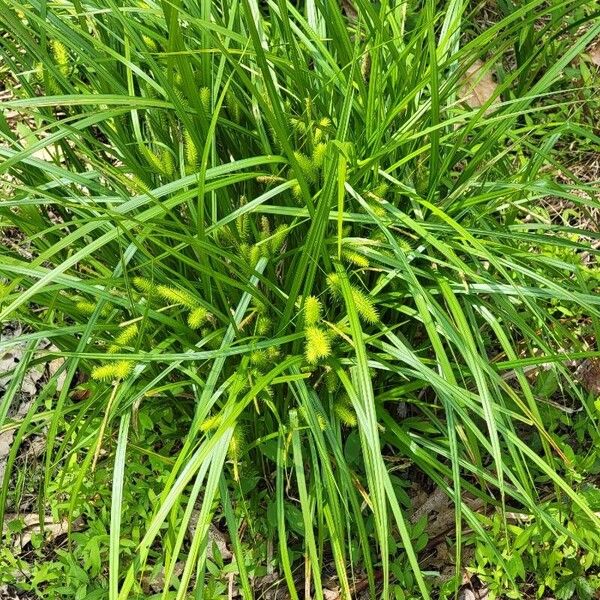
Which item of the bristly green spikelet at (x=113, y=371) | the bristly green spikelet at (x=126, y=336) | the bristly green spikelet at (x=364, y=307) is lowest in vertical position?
the bristly green spikelet at (x=113, y=371)

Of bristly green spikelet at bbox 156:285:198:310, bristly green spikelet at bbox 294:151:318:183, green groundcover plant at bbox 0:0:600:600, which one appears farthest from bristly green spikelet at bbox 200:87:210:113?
bristly green spikelet at bbox 156:285:198:310

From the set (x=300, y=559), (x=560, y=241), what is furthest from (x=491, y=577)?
(x=560, y=241)

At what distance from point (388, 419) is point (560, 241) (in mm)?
594

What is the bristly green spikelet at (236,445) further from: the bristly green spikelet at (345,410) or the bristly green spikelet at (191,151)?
the bristly green spikelet at (191,151)

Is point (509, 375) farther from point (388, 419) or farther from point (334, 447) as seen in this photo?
point (334, 447)

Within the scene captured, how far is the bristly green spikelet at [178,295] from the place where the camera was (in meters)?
1.60

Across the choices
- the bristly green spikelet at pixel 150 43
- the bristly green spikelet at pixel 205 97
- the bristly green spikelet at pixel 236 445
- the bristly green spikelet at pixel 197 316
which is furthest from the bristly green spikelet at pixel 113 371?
the bristly green spikelet at pixel 150 43

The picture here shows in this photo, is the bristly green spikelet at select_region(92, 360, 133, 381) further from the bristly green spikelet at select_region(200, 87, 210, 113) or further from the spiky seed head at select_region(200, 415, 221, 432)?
the bristly green spikelet at select_region(200, 87, 210, 113)

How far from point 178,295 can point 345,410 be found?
1.53 ft

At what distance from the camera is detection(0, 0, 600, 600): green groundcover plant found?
155 centimetres

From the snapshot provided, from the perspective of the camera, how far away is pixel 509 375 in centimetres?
222

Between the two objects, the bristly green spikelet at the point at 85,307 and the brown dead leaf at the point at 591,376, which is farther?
the brown dead leaf at the point at 591,376

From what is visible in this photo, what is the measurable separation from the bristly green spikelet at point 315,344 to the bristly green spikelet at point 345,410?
20 cm

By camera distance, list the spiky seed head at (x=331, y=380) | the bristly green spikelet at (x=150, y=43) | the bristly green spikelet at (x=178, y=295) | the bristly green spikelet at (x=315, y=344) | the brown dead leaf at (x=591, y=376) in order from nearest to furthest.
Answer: the bristly green spikelet at (x=315, y=344) → the bristly green spikelet at (x=178, y=295) → the spiky seed head at (x=331, y=380) → the bristly green spikelet at (x=150, y=43) → the brown dead leaf at (x=591, y=376)
